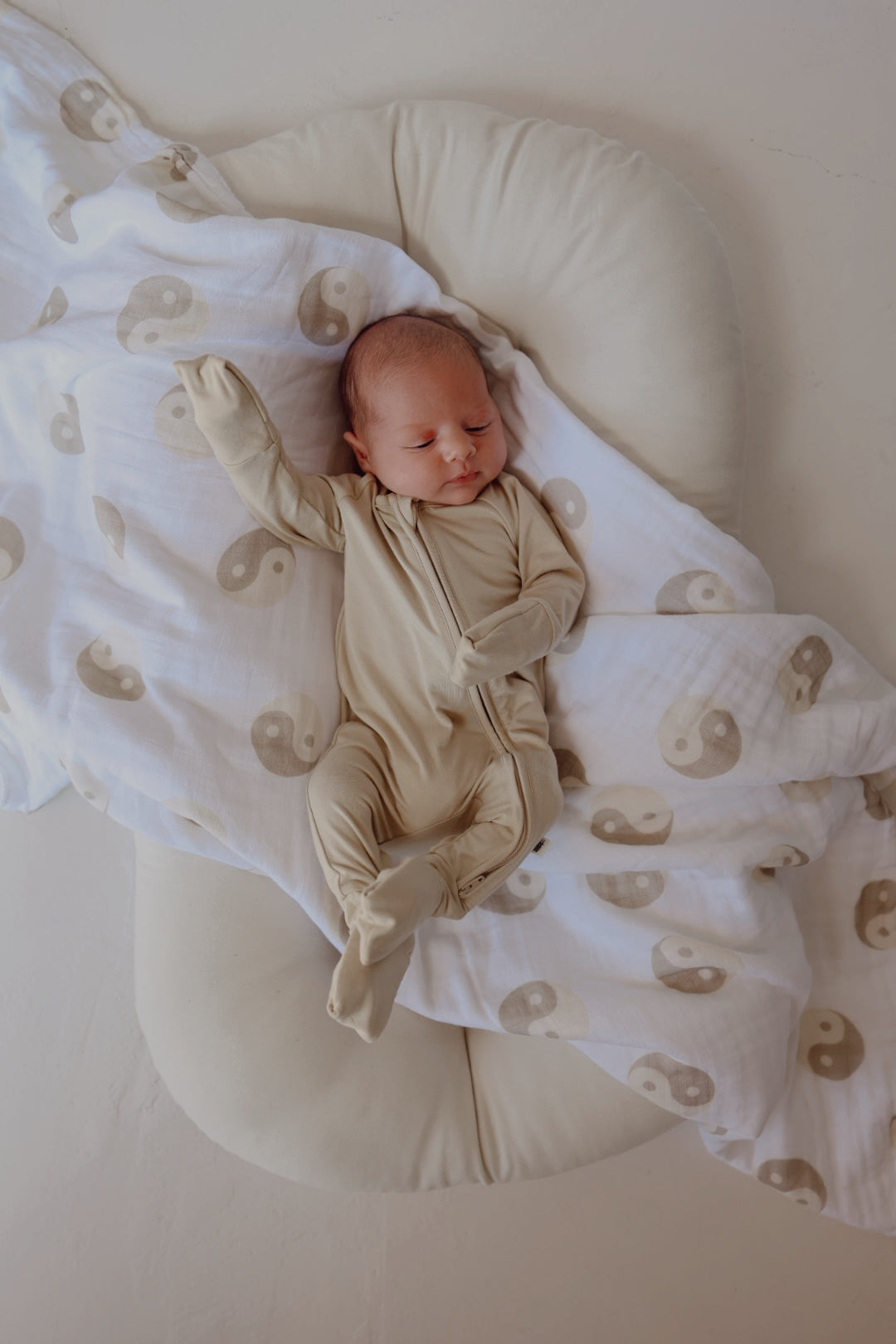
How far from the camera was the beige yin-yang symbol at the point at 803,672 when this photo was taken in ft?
3.63

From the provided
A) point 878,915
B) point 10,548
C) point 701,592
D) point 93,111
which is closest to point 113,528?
point 10,548

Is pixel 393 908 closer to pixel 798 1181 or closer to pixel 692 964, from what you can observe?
pixel 692 964

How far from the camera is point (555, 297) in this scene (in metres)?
1.14

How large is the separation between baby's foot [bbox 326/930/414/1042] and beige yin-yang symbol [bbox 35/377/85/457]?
2.32 feet

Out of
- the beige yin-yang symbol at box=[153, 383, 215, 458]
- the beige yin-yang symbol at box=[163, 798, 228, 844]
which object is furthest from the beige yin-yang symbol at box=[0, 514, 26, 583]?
the beige yin-yang symbol at box=[163, 798, 228, 844]

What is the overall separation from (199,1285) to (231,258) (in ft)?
4.25

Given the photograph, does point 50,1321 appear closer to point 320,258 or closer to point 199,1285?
point 199,1285

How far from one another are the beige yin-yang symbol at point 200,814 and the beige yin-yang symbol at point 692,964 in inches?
20.8

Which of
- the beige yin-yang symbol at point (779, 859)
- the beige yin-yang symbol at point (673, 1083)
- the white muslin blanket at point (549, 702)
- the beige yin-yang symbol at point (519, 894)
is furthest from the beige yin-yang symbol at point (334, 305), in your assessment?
the beige yin-yang symbol at point (673, 1083)

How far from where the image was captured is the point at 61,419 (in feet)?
3.80

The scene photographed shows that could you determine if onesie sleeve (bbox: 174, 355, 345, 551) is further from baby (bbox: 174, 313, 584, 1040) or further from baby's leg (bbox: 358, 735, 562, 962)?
baby's leg (bbox: 358, 735, 562, 962)

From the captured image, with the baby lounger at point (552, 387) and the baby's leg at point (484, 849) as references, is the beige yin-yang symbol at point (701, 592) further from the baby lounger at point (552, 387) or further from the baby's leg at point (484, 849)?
the baby's leg at point (484, 849)

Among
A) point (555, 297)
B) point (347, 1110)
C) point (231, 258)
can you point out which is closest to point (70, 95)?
point (231, 258)

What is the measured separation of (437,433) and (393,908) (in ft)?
1.82
